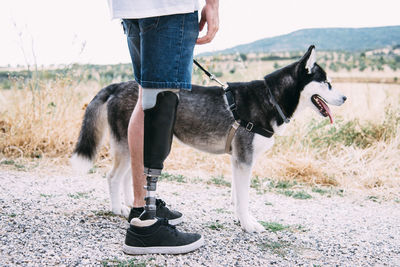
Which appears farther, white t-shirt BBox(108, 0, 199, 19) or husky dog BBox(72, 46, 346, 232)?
husky dog BBox(72, 46, 346, 232)

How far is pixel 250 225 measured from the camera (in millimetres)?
2939

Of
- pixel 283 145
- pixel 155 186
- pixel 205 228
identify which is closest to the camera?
pixel 155 186

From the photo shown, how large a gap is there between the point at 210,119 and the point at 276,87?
613 millimetres

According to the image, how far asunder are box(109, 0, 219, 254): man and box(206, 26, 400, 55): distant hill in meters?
48.9

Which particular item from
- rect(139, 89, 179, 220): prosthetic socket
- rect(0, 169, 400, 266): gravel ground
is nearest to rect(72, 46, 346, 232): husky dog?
rect(0, 169, 400, 266): gravel ground

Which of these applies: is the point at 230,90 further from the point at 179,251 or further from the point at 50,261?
the point at 50,261

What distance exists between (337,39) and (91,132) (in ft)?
221

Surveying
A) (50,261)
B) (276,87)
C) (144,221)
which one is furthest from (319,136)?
(50,261)

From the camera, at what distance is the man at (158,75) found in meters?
2.09

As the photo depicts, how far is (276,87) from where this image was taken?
328 cm

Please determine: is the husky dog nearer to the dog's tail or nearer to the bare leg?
the dog's tail

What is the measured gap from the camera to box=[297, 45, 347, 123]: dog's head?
324cm

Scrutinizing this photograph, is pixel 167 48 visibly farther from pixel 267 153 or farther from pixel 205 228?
pixel 267 153

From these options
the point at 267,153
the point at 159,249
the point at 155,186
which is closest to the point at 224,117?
the point at 155,186
